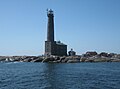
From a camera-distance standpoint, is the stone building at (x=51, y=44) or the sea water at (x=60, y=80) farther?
the stone building at (x=51, y=44)

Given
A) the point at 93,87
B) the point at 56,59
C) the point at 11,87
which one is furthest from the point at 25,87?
the point at 56,59

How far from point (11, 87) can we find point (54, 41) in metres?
108

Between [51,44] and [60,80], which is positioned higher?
Answer: [51,44]

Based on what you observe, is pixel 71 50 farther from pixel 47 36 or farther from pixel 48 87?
pixel 48 87

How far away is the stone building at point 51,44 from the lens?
14438 cm

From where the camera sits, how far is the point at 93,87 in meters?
40.2

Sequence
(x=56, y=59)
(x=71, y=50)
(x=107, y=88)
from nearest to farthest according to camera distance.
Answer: (x=107, y=88) → (x=56, y=59) → (x=71, y=50)

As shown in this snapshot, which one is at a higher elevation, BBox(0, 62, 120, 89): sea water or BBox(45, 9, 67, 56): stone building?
BBox(45, 9, 67, 56): stone building

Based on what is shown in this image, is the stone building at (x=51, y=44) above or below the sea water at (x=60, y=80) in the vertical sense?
above

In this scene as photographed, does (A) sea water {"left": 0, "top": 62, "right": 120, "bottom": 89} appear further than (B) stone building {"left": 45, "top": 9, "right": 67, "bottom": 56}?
No

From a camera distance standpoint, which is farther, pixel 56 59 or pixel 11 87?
pixel 56 59

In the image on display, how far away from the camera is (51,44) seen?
145 m

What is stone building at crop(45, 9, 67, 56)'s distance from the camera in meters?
144

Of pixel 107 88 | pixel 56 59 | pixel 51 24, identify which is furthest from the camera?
pixel 51 24
